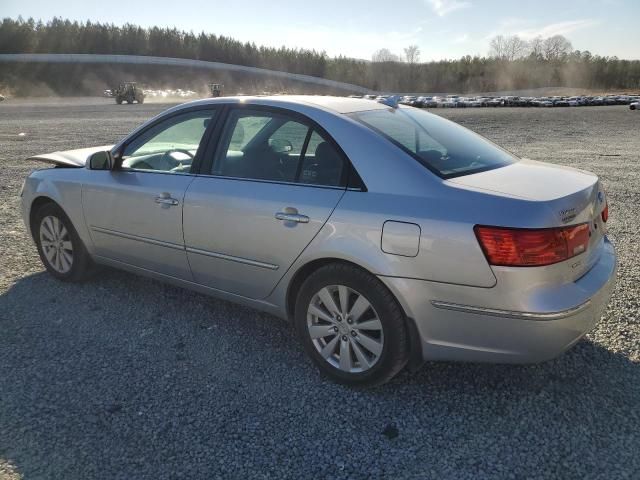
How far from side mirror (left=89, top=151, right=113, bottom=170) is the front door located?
2.5 inches

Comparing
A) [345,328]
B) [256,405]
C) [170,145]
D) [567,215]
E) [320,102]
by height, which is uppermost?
[320,102]

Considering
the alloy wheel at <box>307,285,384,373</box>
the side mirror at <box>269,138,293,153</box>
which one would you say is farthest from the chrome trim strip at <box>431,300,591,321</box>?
the side mirror at <box>269,138,293,153</box>

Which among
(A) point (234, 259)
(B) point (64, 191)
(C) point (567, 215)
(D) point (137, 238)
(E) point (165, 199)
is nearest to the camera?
(C) point (567, 215)

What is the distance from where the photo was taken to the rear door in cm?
307

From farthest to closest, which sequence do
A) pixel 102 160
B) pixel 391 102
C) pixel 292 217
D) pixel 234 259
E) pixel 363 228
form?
pixel 102 160 < pixel 391 102 < pixel 234 259 < pixel 292 217 < pixel 363 228

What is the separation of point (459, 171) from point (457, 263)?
2.21 ft

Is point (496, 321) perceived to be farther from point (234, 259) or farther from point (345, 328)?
point (234, 259)

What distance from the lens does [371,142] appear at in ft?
9.84

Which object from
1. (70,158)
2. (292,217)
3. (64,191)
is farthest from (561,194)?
(70,158)

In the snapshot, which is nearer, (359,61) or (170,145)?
(170,145)

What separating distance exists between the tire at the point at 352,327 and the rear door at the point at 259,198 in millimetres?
258

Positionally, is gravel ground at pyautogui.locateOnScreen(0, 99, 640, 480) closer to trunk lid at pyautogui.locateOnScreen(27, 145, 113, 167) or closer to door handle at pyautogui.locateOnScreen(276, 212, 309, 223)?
door handle at pyautogui.locateOnScreen(276, 212, 309, 223)

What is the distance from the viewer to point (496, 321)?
101 inches

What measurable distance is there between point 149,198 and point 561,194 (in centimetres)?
271
